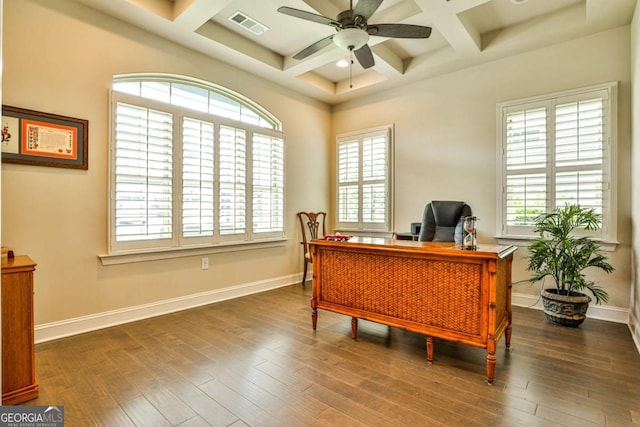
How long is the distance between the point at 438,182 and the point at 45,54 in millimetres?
4529

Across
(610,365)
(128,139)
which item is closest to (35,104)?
(128,139)

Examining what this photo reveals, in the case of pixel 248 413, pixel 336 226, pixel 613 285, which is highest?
pixel 336 226

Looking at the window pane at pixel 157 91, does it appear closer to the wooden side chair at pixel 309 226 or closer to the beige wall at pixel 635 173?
the wooden side chair at pixel 309 226

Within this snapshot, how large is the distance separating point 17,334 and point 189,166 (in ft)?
7.44

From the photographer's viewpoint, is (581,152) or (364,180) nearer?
(581,152)

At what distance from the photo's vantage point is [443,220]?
3.57 metres

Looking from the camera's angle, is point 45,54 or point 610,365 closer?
point 610,365

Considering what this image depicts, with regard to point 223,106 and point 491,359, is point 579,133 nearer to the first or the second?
point 491,359

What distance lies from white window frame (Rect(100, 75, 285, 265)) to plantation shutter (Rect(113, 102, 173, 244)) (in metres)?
0.04

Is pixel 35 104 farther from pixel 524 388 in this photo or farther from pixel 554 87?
pixel 554 87

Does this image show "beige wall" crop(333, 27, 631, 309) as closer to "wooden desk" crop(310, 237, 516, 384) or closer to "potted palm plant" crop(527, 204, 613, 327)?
"potted palm plant" crop(527, 204, 613, 327)

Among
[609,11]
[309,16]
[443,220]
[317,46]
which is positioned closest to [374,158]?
[443,220]

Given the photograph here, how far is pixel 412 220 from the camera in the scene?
4.89 meters

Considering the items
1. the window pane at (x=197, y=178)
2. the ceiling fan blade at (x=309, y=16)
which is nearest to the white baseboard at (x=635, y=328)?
the ceiling fan blade at (x=309, y=16)
